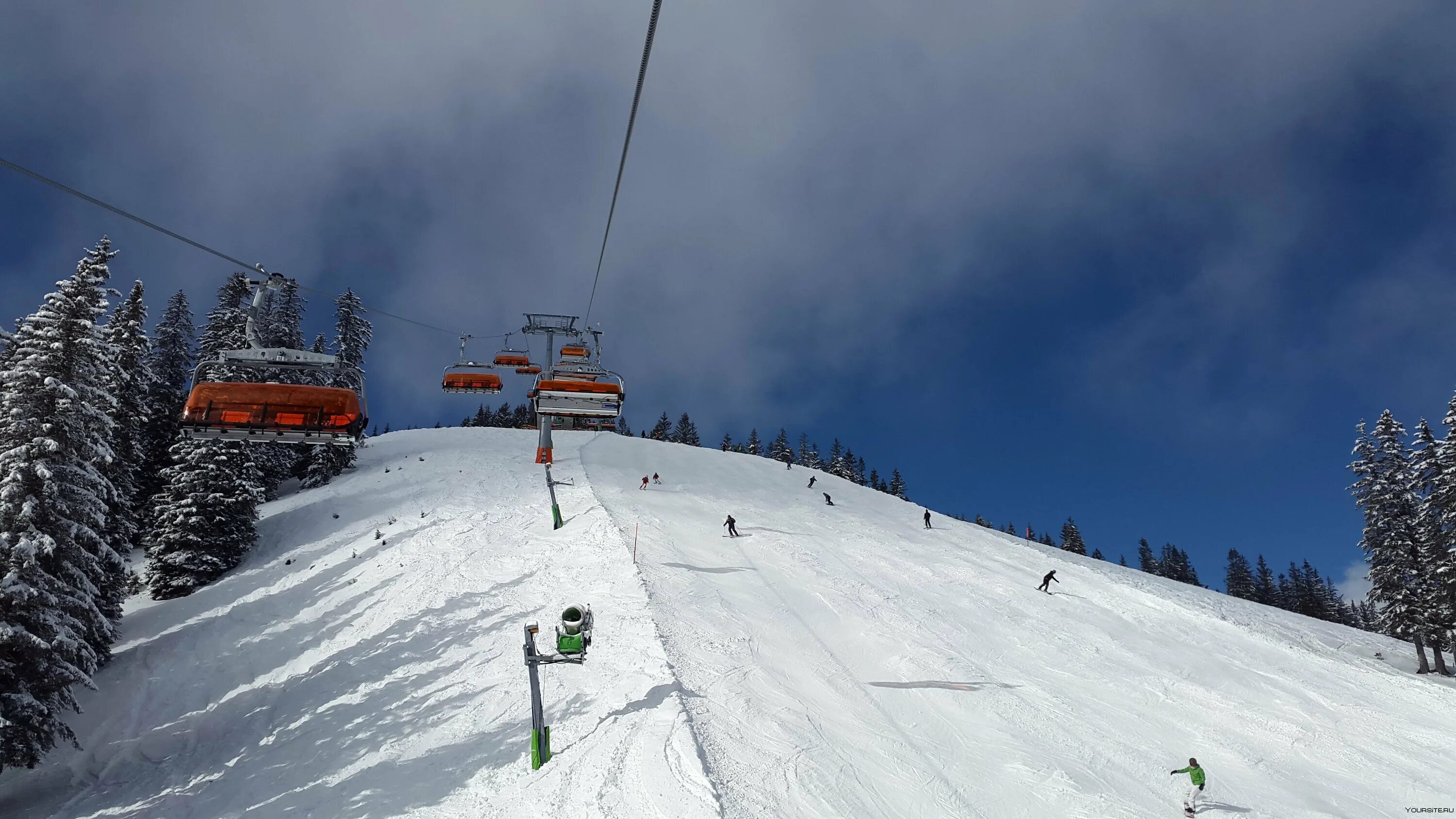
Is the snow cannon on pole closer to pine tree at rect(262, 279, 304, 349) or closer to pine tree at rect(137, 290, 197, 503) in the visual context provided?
pine tree at rect(137, 290, 197, 503)

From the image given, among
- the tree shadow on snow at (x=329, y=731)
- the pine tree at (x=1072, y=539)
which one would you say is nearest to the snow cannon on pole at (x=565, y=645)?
the tree shadow on snow at (x=329, y=731)

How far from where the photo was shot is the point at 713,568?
23500 mm

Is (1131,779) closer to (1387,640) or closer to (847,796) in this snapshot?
(847,796)

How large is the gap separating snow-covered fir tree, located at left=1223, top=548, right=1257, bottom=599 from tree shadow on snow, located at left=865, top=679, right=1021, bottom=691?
93.1 m

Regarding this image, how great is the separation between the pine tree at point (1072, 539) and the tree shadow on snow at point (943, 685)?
8593 centimetres

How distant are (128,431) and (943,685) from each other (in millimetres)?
34714

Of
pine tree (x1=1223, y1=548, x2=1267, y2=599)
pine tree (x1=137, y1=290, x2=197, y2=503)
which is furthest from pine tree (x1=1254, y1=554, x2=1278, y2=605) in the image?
pine tree (x1=137, y1=290, x2=197, y2=503)

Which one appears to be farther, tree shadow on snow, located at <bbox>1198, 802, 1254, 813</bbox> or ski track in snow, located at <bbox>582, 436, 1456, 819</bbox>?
tree shadow on snow, located at <bbox>1198, 802, 1254, 813</bbox>

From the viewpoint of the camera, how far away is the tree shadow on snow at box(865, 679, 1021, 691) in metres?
16.2

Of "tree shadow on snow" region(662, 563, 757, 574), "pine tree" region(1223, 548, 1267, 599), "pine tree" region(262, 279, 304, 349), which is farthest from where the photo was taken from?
"pine tree" region(1223, 548, 1267, 599)

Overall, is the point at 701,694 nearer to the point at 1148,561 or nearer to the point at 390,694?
the point at 390,694

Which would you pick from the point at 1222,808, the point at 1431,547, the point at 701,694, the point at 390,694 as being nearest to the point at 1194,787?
the point at 1222,808

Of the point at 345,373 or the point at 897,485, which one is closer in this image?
the point at 345,373

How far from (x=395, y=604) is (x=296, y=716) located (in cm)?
503
